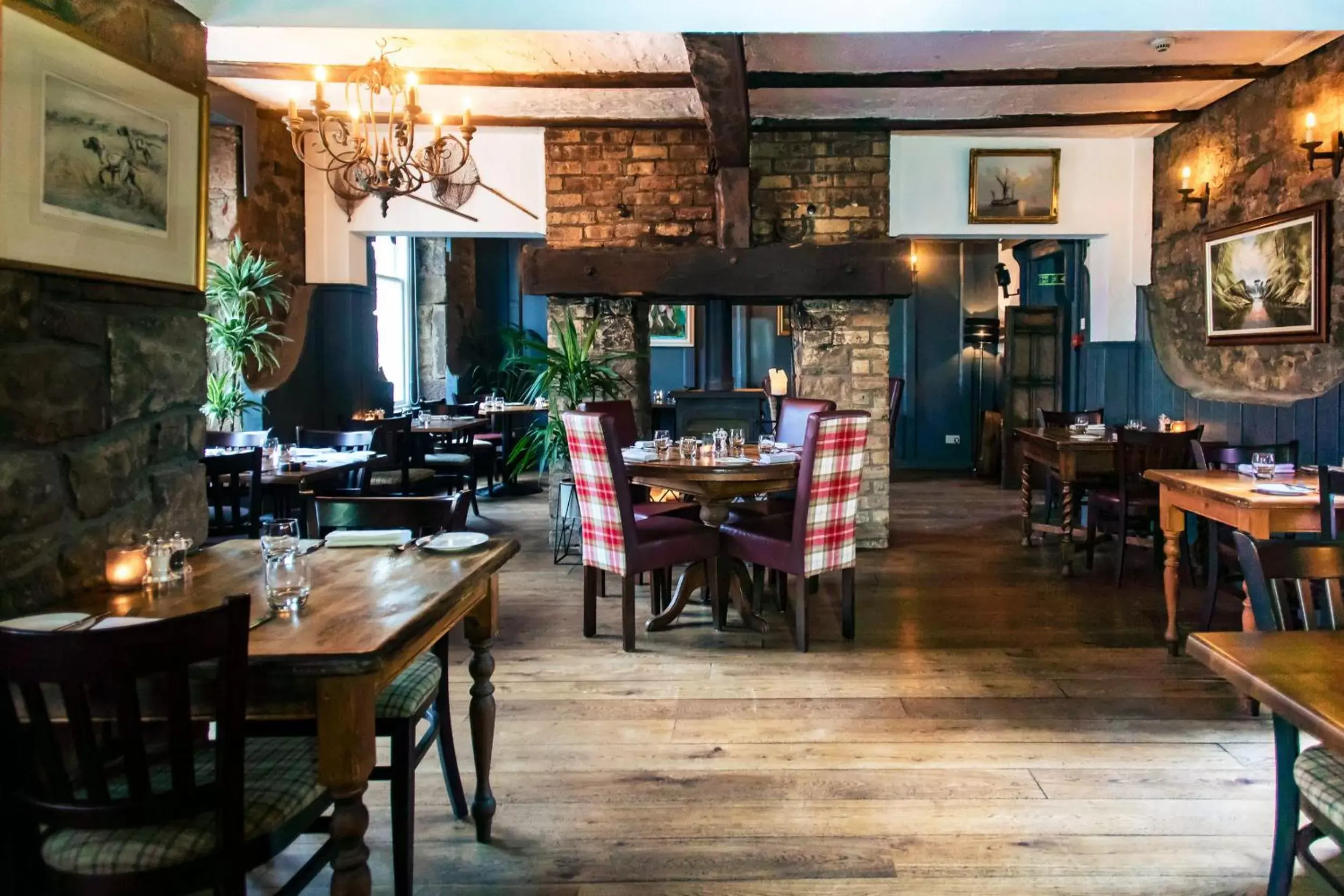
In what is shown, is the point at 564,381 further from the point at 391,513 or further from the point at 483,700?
the point at 483,700

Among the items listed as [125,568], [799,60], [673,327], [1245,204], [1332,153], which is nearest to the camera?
[125,568]

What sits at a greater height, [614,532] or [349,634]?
[349,634]

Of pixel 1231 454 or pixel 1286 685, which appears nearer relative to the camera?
pixel 1286 685

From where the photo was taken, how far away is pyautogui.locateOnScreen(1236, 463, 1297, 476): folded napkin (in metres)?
3.66

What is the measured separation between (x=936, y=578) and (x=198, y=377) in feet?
13.0

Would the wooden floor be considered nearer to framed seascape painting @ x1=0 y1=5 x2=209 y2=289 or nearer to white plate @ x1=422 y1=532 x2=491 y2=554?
white plate @ x1=422 y1=532 x2=491 y2=554

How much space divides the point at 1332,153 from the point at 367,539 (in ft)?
15.6

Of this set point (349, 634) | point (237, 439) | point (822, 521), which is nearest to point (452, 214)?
point (237, 439)

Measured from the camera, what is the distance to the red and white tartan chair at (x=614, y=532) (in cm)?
377

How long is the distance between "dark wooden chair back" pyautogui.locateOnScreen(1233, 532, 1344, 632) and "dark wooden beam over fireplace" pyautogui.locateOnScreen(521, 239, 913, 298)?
3.93m

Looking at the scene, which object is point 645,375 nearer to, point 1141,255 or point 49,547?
point 1141,255

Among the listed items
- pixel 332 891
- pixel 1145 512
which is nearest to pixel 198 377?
pixel 332 891

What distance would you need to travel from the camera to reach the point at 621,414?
215 inches

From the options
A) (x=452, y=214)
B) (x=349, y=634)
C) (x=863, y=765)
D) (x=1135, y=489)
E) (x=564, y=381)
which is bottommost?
(x=863, y=765)
